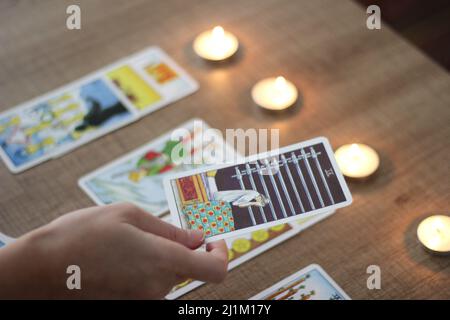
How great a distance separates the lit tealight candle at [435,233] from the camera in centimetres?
113

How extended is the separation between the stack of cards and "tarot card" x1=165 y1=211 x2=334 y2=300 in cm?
39

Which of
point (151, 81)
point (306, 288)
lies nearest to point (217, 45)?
point (151, 81)

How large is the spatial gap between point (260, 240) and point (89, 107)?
509 mm

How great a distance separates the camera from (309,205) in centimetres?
109

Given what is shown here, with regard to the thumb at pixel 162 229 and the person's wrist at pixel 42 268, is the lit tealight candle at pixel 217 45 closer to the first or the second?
the thumb at pixel 162 229

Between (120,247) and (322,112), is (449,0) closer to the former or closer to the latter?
(322,112)

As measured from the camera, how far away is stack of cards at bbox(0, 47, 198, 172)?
1.35 metres

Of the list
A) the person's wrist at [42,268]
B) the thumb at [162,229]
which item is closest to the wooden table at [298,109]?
the thumb at [162,229]

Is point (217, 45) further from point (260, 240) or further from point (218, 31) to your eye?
point (260, 240)

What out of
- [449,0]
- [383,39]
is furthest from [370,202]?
[449,0]

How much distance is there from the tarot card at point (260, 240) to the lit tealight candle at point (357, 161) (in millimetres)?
96

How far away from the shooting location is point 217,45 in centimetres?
148

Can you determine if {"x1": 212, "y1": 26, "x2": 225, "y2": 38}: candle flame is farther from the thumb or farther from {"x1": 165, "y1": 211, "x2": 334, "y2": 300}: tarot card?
the thumb

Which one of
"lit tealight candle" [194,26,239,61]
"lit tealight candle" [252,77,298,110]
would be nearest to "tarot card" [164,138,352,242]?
"lit tealight candle" [252,77,298,110]
